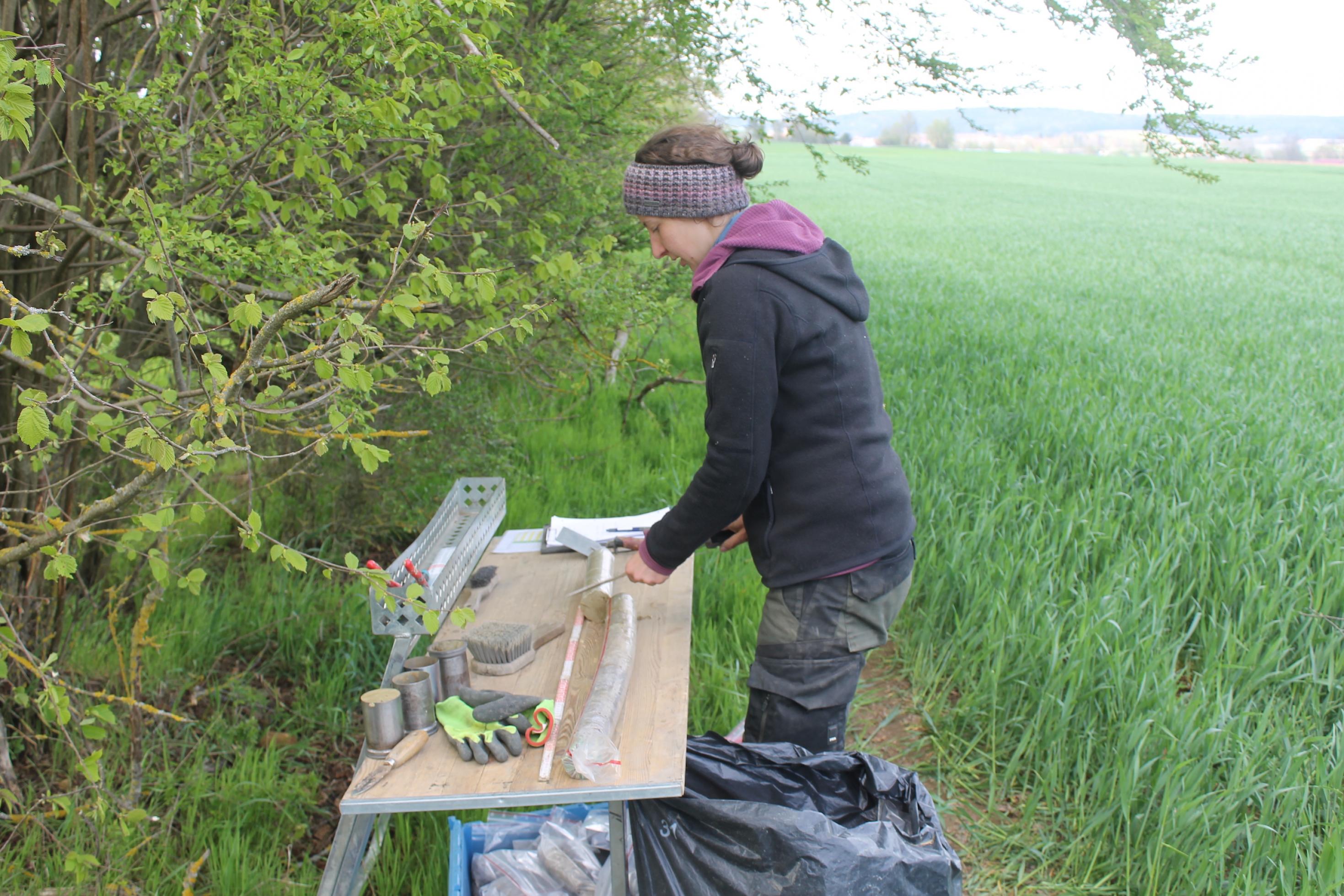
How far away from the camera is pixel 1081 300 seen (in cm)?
1113

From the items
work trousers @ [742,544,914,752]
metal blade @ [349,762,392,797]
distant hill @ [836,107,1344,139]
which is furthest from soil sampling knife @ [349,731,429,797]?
distant hill @ [836,107,1344,139]

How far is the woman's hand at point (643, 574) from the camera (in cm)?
206

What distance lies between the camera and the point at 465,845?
2.29 metres

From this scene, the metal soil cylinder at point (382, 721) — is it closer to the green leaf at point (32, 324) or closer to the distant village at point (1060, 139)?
the green leaf at point (32, 324)

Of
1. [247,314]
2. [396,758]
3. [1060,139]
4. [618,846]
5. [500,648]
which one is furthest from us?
[1060,139]

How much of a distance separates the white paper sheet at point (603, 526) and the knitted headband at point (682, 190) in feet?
3.19

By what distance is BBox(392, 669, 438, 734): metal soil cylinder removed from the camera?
1.75 metres

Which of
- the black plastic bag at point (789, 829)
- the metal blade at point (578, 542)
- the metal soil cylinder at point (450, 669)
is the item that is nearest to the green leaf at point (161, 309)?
the metal soil cylinder at point (450, 669)

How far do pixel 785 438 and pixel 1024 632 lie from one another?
1.73m

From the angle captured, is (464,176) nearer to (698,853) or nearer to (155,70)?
(155,70)

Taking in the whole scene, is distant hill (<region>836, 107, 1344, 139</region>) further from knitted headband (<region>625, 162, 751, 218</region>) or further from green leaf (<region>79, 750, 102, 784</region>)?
green leaf (<region>79, 750, 102, 784</region>)

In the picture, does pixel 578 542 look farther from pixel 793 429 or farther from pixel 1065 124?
pixel 1065 124

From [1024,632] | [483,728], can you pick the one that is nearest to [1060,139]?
[1024,632]

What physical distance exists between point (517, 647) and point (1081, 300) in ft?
34.5
